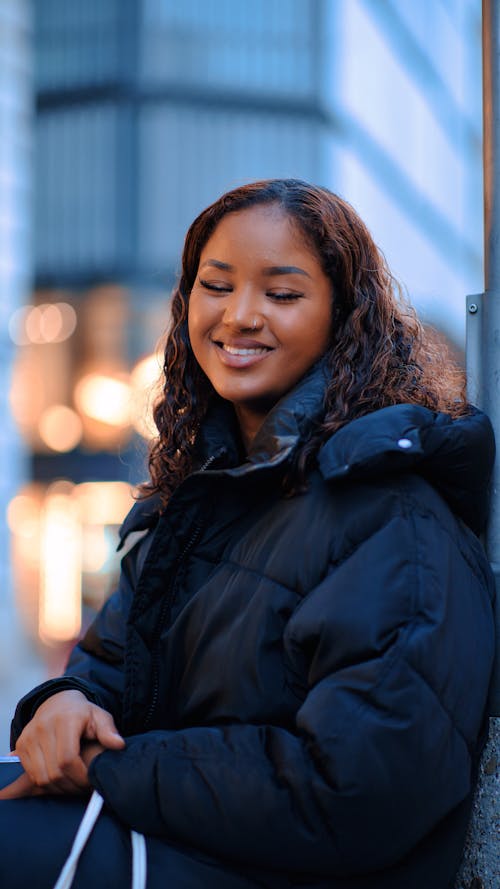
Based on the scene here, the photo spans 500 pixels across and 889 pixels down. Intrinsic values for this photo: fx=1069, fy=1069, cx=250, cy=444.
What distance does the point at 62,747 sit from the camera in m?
2.16

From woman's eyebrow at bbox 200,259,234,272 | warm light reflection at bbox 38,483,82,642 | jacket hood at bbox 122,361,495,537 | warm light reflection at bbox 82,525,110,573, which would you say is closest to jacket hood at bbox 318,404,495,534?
jacket hood at bbox 122,361,495,537

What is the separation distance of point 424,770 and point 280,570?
49 cm

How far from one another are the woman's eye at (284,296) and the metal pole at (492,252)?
454 millimetres

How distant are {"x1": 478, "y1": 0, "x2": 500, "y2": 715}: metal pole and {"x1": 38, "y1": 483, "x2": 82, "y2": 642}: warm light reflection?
45.9 feet

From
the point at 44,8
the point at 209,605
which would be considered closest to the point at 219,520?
the point at 209,605

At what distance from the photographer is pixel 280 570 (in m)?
2.18

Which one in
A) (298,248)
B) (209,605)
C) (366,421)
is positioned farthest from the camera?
(298,248)

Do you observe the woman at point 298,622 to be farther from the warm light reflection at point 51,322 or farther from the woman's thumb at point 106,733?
the warm light reflection at point 51,322

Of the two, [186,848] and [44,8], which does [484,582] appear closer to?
[186,848]

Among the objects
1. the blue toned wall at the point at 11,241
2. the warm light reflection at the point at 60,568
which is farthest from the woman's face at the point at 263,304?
the warm light reflection at the point at 60,568

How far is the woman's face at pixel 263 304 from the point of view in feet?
8.21

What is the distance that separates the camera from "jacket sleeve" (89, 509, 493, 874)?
189 cm

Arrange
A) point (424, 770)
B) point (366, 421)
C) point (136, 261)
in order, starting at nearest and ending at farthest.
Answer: point (424, 770), point (366, 421), point (136, 261)

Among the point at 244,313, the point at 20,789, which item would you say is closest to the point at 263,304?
the point at 244,313
